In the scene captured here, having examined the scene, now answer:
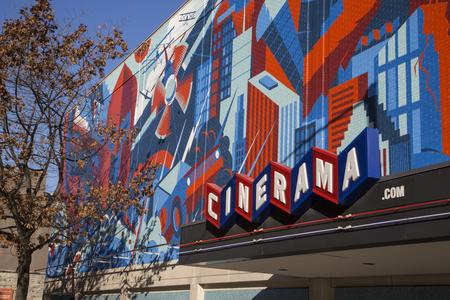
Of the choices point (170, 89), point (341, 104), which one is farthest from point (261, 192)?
point (170, 89)

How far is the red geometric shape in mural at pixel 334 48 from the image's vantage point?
54.2ft

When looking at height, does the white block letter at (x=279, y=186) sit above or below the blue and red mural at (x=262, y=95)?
below

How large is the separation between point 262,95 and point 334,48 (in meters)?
3.69

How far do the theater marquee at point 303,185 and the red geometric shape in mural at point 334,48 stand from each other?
4273mm

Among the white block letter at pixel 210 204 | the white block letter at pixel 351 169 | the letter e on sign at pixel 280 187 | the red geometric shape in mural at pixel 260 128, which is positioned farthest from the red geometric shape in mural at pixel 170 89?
the white block letter at pixel 351 169

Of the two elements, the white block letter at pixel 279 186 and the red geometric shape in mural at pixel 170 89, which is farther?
the red geometric shape in mural at pixel 170 89

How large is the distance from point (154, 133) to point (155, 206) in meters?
3.42

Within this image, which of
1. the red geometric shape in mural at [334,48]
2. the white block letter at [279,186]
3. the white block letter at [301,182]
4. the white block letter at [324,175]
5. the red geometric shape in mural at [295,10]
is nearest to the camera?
the white block letter at [324,175]

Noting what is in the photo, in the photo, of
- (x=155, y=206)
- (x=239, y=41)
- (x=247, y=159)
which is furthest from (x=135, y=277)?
(x=239, y=41)

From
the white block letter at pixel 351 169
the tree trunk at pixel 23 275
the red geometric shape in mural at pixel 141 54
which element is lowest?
the tree trunk at pixel 23 275

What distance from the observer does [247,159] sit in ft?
67.6

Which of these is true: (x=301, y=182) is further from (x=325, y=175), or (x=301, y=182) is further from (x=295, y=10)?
(x=295, y=10)

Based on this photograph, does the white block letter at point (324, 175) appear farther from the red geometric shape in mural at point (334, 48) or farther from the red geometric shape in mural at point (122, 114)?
the red geometric shape in mural at point (122, 114)

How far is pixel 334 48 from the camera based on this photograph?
1739cm
